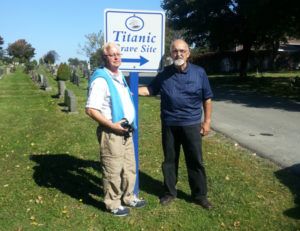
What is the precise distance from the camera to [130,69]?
3.89 metres

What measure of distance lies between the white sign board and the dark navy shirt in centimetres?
31

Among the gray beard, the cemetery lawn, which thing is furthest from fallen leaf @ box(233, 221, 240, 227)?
the gray beard

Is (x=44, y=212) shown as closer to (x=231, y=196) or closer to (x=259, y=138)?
(x=231, y=196)

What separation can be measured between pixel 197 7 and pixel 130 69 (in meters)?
18.5

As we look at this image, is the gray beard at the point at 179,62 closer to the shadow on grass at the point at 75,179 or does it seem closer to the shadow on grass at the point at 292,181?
the shadow on grass at the point at 75,179

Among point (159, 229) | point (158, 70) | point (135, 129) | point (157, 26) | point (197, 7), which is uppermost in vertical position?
point (197, 7)

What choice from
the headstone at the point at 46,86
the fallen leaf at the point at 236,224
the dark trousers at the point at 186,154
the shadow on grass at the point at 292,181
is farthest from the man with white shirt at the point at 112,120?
the headstone at the point at 46,86

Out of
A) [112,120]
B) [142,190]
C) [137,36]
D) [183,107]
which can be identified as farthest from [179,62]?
[142,190]

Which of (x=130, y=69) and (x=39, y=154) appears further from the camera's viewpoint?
(x=39, y=154)

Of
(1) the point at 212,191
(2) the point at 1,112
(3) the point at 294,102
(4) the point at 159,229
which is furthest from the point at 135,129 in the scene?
(3) the point at 294,102

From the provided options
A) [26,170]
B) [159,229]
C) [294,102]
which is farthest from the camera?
[294,102]

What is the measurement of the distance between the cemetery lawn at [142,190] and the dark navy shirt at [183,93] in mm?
1183

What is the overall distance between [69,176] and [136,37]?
258 centimetres

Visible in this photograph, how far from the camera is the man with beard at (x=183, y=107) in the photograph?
361cm
